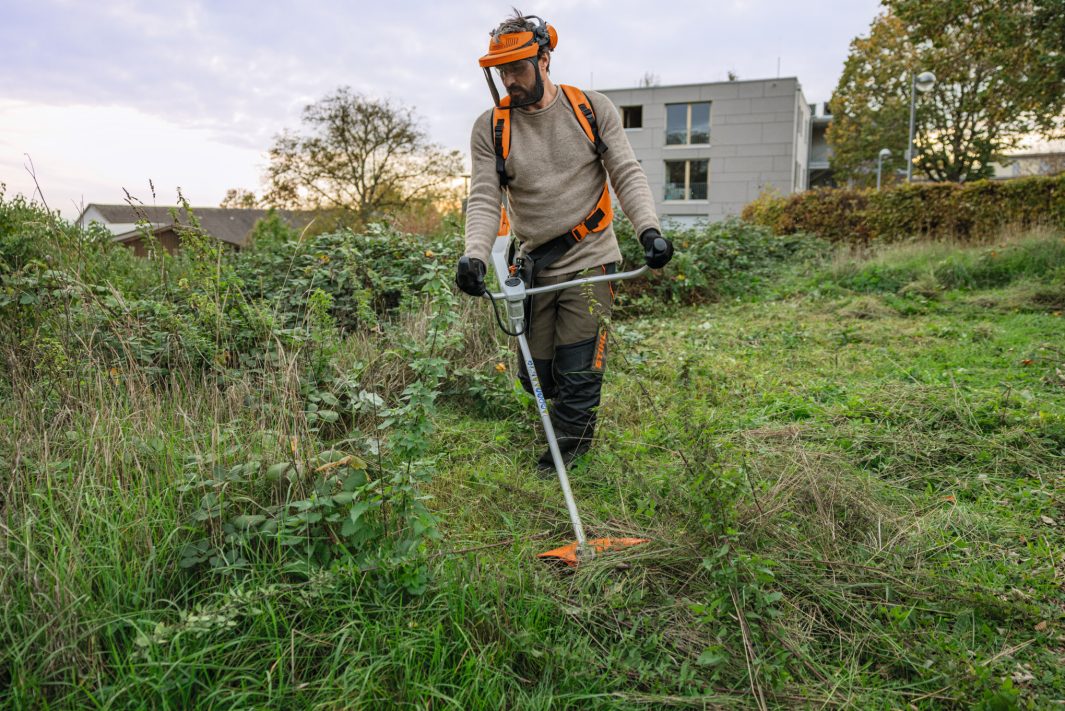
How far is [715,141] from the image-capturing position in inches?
1394

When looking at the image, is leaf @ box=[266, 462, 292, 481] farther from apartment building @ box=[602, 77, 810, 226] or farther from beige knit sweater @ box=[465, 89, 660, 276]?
apartment building @ box=[602, 77, 810, 226]

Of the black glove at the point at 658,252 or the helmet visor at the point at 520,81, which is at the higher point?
the helmet visor at the point at 520,81

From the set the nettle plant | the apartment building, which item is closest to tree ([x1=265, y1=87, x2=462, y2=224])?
the apartment building

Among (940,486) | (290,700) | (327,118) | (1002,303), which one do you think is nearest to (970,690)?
(940,486)

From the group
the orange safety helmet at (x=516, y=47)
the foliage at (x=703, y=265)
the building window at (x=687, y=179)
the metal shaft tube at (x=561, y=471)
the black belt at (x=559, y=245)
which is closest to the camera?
the metal shaft tube at (x=561, y=471)

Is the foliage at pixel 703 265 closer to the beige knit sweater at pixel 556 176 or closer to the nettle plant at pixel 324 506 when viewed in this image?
the beige knit sweater at pixel 556 176

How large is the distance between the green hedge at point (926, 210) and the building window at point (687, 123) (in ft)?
69.2

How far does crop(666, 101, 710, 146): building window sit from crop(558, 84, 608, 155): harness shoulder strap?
1357 inches

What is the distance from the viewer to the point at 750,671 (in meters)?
1.84

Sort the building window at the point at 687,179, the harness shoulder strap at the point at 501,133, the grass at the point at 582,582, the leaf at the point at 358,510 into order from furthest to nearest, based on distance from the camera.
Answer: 1. the building window at the point at 687,179
2. the harness shoulder strap at the point at 501,133
3. the leaf at the point at 358,510
4. the grass at the point at 582,582

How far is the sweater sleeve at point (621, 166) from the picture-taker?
3.15m

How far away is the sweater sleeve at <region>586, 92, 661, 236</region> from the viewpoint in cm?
315

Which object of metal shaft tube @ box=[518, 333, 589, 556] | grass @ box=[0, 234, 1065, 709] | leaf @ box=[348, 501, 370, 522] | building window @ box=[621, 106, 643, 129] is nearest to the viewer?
grass @ box=[0, 234, 1065, 709]

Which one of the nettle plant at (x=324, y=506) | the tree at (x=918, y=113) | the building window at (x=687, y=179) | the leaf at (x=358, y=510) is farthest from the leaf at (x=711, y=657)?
the building window at (x=687, y=179)
